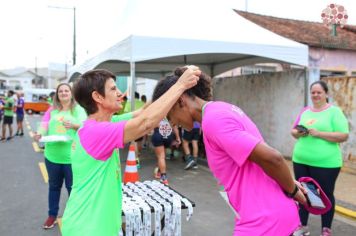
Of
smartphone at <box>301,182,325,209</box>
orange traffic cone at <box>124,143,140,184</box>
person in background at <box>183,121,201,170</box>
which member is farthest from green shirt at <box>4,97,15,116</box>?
smartphone at <box>301,182,325,209</box>

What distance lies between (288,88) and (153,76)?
319 inches

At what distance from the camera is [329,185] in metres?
4.48

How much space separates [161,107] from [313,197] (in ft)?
3.39

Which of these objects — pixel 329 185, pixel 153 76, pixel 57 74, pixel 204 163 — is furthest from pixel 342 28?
pixel 57 74

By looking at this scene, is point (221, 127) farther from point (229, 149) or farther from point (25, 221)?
point (25, 221)

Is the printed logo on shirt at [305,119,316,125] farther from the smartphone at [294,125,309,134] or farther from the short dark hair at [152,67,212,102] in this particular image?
the short dark hair at [152,67,212,102]

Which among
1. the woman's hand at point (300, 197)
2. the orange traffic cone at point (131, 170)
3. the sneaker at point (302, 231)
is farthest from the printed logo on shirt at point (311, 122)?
the orange traffic cone at point (131, 170)

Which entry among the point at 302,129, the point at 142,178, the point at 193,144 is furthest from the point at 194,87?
the point at 193,144

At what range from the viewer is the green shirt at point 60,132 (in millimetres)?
5004

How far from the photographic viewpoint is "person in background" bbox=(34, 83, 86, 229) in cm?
501

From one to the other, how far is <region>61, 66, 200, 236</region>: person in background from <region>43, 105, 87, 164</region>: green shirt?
2726 mm

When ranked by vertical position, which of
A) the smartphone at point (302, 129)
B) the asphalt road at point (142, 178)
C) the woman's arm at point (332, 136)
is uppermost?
the smartphone at point (302, 129)

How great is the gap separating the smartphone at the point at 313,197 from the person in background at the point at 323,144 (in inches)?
87.5

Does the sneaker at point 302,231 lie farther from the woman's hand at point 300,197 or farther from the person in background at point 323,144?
the woman's hand at point 300,197
